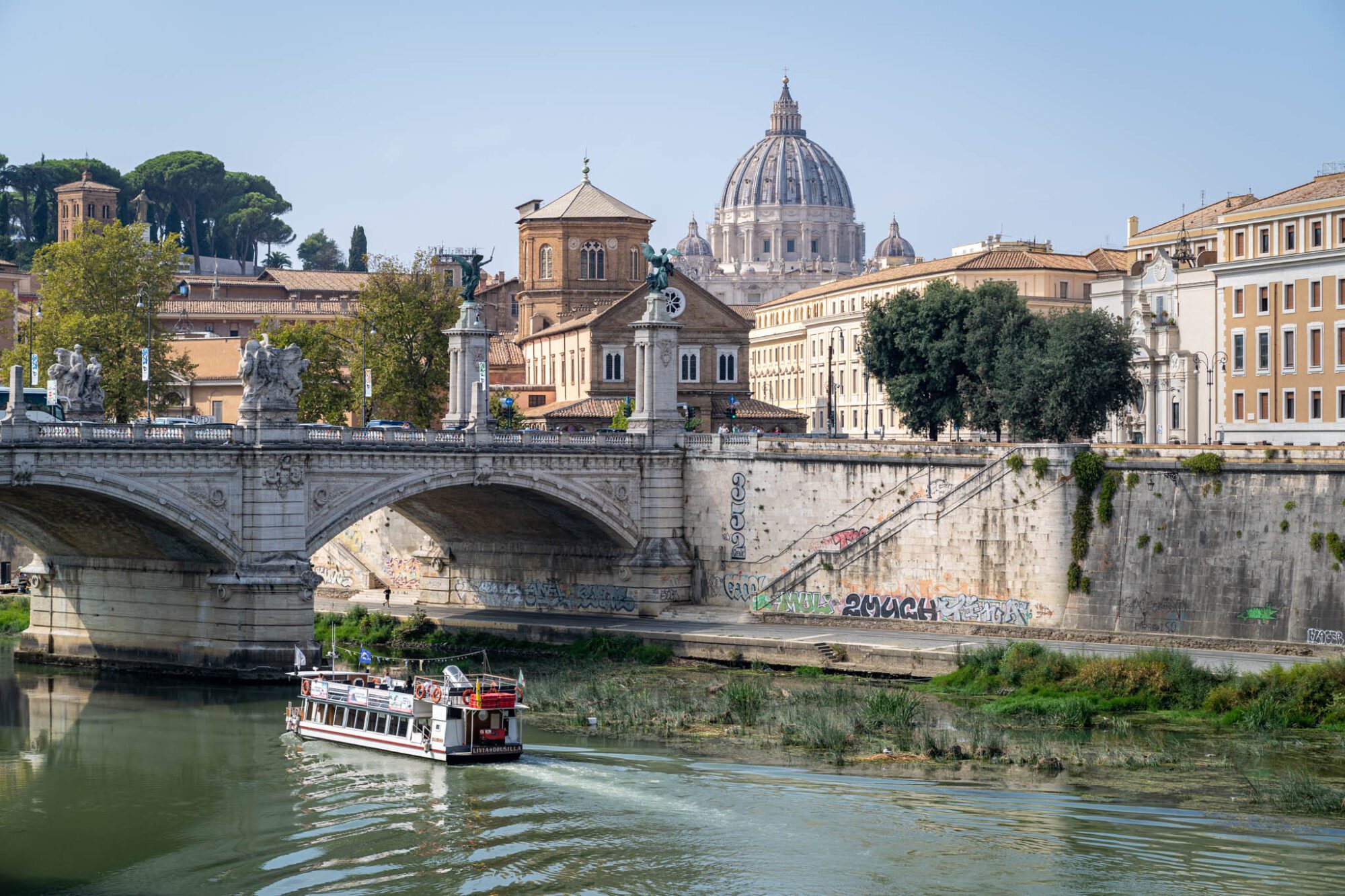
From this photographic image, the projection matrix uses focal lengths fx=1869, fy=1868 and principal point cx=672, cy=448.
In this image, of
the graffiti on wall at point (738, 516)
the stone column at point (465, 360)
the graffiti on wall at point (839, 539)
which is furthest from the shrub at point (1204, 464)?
the stone column at point (465, 360)

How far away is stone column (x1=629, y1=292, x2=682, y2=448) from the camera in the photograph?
60406mm

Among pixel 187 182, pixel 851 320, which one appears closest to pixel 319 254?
pixel 187 182

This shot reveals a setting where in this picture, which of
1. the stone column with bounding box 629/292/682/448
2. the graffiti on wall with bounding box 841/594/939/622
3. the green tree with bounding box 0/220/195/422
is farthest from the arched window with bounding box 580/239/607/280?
the graffiti on wall with bounding box 841/594/939/622

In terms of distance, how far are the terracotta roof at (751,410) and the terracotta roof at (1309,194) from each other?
25.2 m

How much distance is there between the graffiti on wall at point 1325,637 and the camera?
1802 inches

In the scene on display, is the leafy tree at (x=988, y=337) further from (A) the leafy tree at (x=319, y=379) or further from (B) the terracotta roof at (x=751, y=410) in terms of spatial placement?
(A) the leafy tree at (x=319, y=379)

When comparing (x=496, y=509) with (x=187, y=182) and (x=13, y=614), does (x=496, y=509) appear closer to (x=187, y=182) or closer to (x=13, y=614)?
(x=13, y=614)

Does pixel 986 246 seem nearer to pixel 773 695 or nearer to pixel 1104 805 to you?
pixel 773 695

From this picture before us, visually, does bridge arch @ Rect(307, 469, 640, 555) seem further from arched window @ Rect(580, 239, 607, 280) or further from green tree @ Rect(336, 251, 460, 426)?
arched window @ Rect(580, 239, 607, 280)

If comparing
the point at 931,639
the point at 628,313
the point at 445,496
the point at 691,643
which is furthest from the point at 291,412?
the point at 628,313

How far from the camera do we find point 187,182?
530 ft

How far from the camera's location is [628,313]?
3457 inches

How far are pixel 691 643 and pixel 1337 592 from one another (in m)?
17.5

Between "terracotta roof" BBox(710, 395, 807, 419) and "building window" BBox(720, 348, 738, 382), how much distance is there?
0.97 metres
